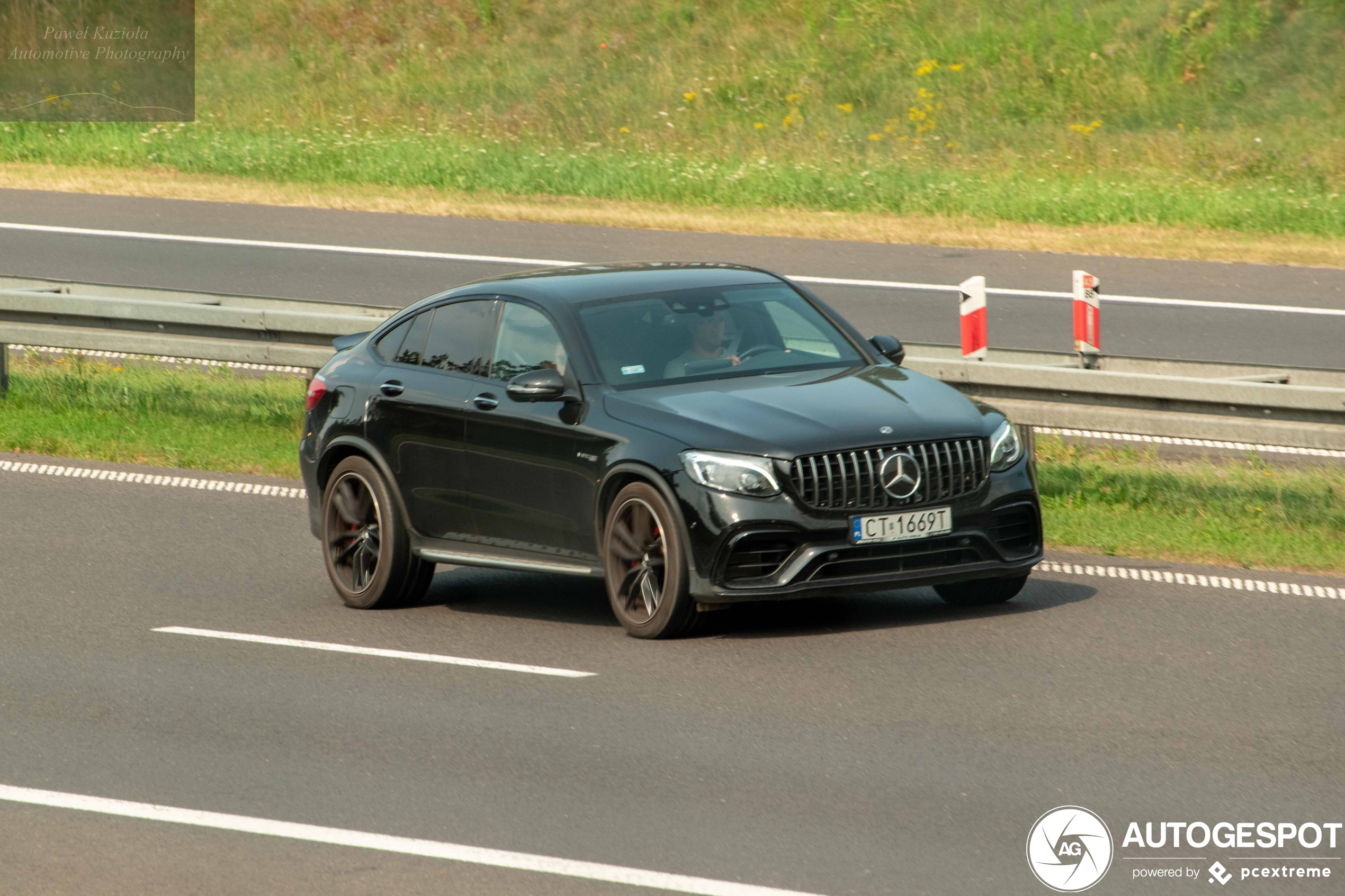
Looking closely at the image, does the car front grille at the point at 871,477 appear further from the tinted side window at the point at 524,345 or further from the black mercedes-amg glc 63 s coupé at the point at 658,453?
the tinted side window at the point at 524,345

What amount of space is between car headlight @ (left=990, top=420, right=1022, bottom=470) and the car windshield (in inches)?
36.5

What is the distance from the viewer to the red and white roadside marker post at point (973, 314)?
14381 millimetres

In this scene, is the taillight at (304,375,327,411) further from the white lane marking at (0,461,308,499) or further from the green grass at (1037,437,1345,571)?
the green grass at (1037,437,1345,571)

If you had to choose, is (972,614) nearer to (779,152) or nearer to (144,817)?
(144,817)


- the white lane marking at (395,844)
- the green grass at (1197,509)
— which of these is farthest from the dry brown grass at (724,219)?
the white lane marking at (395,844)

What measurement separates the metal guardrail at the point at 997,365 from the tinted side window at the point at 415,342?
3.23 meters

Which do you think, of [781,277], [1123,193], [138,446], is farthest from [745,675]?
[1123,193]

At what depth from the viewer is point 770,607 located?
10.0 meters

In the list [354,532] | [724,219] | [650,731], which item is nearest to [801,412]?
[650,731]

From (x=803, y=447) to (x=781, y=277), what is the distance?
1697mm

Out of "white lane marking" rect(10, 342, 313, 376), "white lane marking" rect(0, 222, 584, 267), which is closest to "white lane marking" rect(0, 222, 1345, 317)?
"white lane marking" rect(0, 222, 584, 267)

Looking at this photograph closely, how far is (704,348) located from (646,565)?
1229mm

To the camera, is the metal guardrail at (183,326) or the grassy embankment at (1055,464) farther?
the metal guardrail at (183,326)

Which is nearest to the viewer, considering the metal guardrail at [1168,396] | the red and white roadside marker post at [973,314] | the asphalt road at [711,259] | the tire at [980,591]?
the tire at [980,591]
